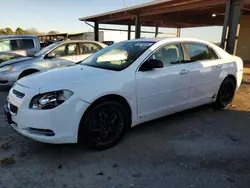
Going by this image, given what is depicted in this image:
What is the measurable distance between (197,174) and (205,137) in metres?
1.19

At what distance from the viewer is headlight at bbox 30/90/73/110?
2.95m

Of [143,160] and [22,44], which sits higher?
[22,44]

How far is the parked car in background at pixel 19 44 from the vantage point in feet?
29.6

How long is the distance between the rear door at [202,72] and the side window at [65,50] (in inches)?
180

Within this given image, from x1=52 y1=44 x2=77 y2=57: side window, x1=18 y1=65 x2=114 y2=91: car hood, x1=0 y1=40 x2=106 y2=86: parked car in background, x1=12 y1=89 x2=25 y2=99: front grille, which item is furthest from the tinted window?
x1=12 y1=89 x2=25 y2=99: front grille

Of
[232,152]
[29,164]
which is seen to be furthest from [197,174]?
[29,164]

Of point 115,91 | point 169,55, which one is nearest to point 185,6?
point 169,55

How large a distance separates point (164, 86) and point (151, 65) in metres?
0.46

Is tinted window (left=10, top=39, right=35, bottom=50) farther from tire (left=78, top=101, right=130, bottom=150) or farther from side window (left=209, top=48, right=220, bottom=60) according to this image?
tire (left=78, top=101, right=130, bottom=150)

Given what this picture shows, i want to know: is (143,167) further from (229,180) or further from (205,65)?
(205,65)

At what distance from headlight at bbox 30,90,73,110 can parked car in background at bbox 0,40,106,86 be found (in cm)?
445

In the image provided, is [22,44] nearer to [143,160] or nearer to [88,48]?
[88,48]

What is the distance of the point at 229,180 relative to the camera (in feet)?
8.88

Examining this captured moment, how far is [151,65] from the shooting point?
12.0ft
